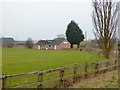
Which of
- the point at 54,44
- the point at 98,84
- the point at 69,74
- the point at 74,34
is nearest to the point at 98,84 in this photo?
the point at 98,84

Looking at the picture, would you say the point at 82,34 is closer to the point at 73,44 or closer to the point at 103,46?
the point at 73,44

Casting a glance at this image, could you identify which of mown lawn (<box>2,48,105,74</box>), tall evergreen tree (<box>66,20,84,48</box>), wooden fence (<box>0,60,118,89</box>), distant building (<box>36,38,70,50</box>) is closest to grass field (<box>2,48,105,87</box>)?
mown lawn (<box>2,48,105,74</box>)

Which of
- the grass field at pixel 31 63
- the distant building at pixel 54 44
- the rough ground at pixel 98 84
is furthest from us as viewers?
the distant building at pixel 54 44

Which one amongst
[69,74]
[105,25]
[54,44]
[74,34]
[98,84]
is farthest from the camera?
[54,44]

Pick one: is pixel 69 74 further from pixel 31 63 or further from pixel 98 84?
pixel 31 63

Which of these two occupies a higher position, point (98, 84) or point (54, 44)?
point (54, 44)

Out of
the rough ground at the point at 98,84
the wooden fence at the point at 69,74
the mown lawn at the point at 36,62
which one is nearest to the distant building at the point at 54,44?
the mown lawn at the point at 36,62

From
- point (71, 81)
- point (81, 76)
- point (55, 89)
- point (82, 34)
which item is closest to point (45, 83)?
point (55, 89)

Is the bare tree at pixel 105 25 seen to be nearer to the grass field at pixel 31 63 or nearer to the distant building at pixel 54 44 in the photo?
the grass field at pixel 31 63

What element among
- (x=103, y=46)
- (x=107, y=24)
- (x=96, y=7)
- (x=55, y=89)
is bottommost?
(x=55, y=89)

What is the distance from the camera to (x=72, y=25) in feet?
263

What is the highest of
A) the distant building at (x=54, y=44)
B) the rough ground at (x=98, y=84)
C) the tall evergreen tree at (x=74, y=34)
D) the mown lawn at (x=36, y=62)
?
the tall evergreen tree at (x=74, y=34)

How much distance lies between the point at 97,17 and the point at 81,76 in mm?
13884

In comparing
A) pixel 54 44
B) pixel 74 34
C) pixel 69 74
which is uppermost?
pixel 74 34
